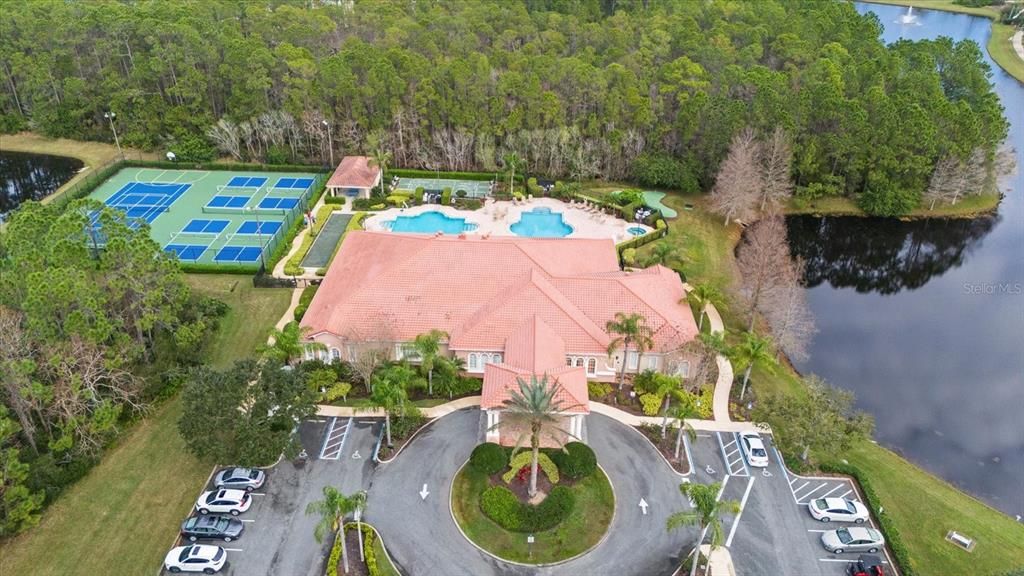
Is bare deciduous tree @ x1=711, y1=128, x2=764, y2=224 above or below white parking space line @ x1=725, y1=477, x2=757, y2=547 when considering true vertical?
above

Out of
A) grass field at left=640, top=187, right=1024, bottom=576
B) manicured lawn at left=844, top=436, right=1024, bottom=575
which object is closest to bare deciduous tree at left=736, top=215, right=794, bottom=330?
grass field at left=640, top=187, right=1024, bottom=576

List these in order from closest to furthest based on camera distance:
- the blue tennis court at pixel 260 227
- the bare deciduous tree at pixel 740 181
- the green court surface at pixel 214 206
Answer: the green court surface at pixel 214 206 → the bare deciduous tree at pixel 740 181 → the blue tennis court at pixel 260 227

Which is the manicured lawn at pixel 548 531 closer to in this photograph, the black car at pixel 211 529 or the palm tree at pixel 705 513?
the palm tree at pixel 705 513

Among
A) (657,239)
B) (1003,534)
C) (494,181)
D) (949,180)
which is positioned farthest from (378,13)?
(1003,534)

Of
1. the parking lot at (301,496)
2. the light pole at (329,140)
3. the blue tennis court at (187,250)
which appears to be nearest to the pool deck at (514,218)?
the light pole at (329,140)

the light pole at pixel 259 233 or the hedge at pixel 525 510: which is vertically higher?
the light pole at pixel 259 233

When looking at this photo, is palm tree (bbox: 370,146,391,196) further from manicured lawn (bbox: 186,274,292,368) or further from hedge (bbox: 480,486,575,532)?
hedge (bbox: 480,486,575,532)

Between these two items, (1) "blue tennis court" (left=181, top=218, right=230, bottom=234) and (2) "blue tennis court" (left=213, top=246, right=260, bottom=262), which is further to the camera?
(1) "blue tennis court" (left=181, top=218, right=230, bottom=234)

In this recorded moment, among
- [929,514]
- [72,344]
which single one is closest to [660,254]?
[929,514]
